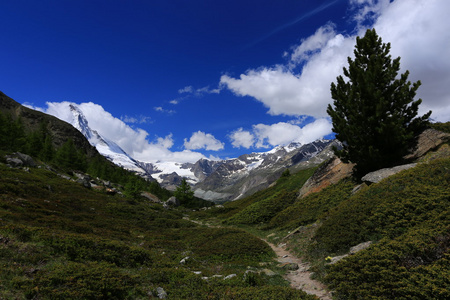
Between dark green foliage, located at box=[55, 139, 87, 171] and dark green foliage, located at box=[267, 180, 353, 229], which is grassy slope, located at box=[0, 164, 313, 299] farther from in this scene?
dark green foliage, located at box=[55, 139, 87, 171]

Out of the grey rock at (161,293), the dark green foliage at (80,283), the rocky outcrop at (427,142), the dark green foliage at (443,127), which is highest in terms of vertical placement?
the dark green foliage at (443,127)

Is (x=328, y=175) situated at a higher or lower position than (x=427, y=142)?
lower

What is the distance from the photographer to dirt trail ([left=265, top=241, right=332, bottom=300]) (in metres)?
9.58

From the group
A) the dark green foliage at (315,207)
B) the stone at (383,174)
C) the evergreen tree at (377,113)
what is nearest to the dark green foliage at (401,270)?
the dark green foliage at (315,207)

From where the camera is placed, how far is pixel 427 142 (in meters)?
21.5

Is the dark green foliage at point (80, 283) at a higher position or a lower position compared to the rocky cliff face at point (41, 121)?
lower

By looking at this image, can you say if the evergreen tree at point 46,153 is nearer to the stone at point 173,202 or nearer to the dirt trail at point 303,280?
the stone at point 173,202

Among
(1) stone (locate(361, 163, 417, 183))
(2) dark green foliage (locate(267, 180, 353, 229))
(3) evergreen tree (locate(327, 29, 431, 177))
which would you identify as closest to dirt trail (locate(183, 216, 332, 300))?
(2) dark green foliage (locate(267, 180, 353, 229))

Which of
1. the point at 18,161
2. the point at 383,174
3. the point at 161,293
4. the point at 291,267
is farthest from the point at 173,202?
the point at 161,293

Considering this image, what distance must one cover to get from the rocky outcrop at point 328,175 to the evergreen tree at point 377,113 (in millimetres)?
5630

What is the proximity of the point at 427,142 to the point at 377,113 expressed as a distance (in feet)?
21.5

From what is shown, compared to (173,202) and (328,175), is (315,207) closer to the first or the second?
(328,175)

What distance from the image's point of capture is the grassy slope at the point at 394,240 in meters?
7.41

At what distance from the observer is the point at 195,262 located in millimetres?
15477
